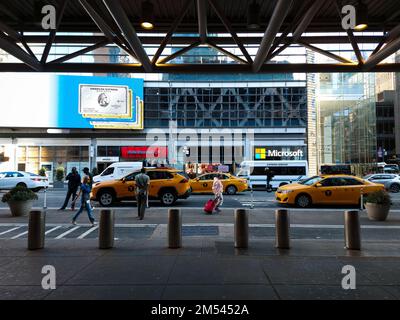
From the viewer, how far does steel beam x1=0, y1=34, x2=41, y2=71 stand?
7594 millimetres

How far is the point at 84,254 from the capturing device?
705cm

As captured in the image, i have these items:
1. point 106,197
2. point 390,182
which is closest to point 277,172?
point 390,182

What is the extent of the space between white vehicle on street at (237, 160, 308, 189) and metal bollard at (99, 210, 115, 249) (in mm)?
21328

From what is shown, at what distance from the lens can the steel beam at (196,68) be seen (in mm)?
8898

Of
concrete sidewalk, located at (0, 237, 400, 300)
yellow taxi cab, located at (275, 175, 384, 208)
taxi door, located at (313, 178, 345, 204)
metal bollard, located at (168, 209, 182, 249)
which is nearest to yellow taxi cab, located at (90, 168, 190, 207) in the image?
yellow taxi cab, located at (275, 175, 384, 208)

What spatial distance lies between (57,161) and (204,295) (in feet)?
142

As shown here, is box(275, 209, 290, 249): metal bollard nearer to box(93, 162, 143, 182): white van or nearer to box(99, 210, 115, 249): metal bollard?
box(99, 210, 115, 249): metal bollard

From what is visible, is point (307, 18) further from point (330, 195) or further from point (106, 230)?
point (330, 195)

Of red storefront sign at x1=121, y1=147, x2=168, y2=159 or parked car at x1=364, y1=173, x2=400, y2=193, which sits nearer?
parked car at x1=364, y1=173, x2=400, y2=193

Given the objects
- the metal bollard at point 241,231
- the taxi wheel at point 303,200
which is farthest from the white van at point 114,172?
the metal bollard at point 241,231

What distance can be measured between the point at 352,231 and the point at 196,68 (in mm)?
5402
